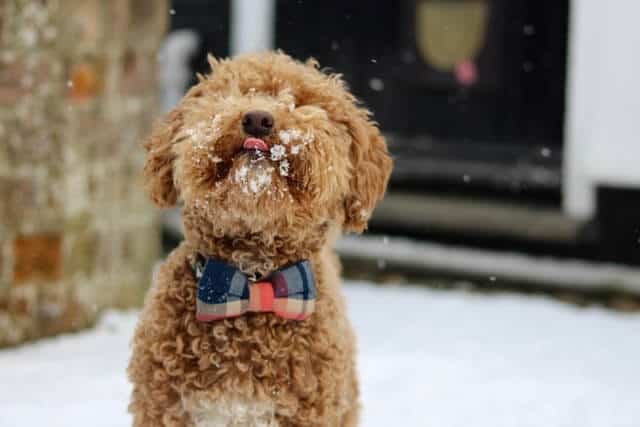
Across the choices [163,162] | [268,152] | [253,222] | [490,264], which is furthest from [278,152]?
[490,264]

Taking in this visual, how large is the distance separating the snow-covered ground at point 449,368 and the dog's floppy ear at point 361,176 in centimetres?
142

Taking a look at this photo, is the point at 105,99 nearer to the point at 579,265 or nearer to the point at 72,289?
the point at 72,289

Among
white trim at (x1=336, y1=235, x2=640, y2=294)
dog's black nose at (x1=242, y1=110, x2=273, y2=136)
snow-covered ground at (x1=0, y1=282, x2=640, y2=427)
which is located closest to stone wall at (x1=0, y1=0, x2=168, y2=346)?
snow-covered ground at (x1=0, y1=282, x2=640, y2=427)

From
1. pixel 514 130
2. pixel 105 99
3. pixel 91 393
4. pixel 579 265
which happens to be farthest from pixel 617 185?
pixel 91 393

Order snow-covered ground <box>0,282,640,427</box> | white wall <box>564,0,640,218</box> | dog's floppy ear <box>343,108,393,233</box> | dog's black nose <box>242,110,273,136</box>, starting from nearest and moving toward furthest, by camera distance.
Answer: dog's black nose <box>242,110,273,136</box>, dog's floppy ear <box>343,108,393,233</box>, snow-covered ground <box>0,282,640,427</box>, white wall <box>564,0,640,218</box>

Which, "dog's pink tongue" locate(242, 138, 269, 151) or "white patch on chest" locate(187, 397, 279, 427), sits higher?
"dog's pink tongue" locate(242, 138, 269, 151)

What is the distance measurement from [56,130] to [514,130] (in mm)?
4302

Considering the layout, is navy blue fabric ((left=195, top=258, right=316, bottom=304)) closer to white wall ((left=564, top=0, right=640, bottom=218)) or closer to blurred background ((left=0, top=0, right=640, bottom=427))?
blurred background ((left=0, top=0, right=640, bottom=427))

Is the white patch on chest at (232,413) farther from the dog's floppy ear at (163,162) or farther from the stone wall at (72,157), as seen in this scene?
the stone wall at (72,157)

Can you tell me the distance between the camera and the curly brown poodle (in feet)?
8.04

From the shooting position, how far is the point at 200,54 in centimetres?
841

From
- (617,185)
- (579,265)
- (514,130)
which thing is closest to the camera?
(617,185)

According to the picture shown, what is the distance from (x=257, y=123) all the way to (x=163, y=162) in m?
0.43

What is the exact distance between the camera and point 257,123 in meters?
2.39
